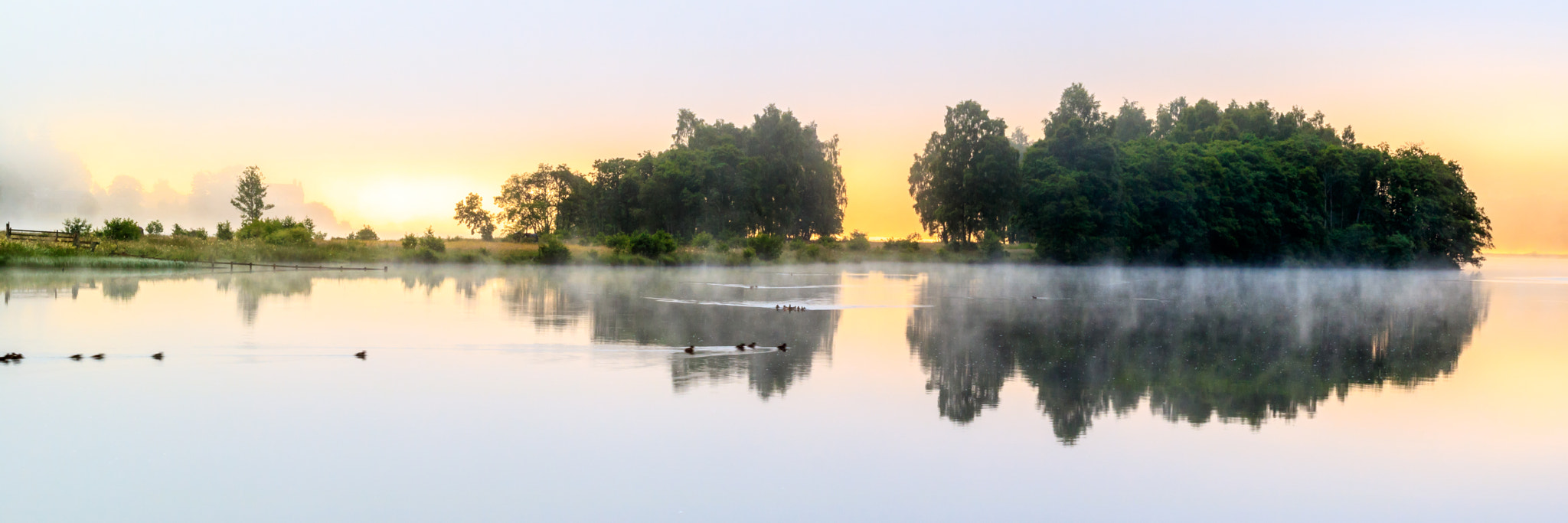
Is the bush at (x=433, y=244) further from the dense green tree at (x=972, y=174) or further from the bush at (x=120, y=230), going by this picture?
the dense green tree at (x=972, y=174)

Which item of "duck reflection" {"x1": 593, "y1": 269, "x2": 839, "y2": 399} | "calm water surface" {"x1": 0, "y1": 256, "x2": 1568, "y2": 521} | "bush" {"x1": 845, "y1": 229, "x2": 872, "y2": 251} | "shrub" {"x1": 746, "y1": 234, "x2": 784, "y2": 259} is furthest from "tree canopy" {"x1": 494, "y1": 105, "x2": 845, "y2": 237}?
"calm water surface" {"x1": 0, "y1": 256, "x2": 1568, "y2": 521}

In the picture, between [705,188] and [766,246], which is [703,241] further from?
[705,188]

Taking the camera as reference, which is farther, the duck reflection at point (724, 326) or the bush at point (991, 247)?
the bush at point (991, 247)

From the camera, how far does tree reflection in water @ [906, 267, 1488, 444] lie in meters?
13.2

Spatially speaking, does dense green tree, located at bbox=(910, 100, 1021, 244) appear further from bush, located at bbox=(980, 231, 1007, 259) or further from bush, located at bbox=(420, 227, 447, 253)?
bush, located at bbox=(420, 227, 447, 253)

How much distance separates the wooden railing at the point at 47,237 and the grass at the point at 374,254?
0.63 metres

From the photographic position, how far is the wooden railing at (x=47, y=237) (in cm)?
5356

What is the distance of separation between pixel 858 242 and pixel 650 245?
2296 cm

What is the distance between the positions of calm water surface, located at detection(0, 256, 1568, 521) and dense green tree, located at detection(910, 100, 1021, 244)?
5047 centimetres

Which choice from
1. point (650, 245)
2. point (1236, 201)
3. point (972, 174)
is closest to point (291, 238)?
point (650, 245)

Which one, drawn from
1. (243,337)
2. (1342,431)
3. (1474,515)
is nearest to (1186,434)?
(1342,431)

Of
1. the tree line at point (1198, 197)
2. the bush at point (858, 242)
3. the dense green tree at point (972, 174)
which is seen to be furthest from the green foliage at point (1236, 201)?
the bush at point (858, 242)

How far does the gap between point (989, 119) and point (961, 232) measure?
30.4 feet

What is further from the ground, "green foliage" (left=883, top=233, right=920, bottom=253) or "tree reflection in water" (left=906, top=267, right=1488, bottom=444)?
"green foliage" (left=883, top=233, right=920, bottom=253)
